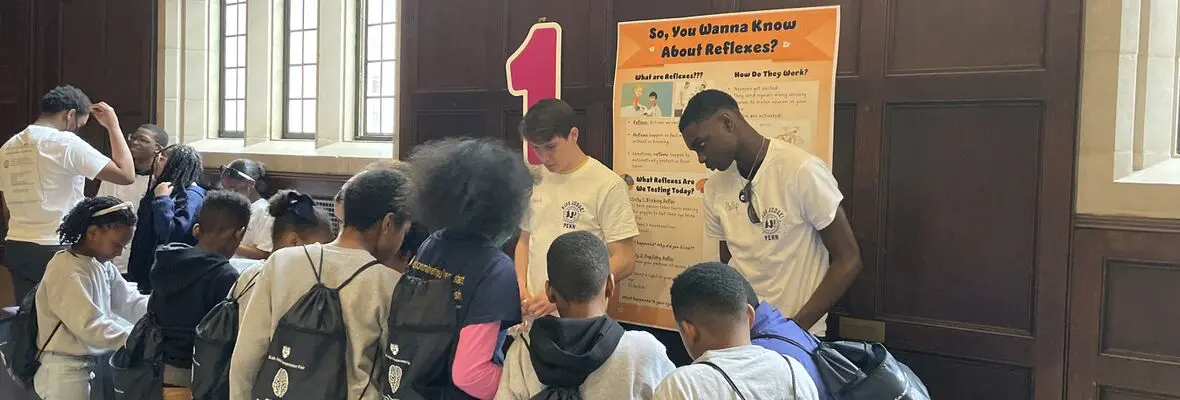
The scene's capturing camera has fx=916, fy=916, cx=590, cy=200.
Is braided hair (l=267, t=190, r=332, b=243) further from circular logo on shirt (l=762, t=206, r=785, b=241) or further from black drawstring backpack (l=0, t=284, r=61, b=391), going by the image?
circular logo on shirt (l=762, t=206, r=785, b=241)

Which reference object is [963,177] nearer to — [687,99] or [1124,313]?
[1124,313]

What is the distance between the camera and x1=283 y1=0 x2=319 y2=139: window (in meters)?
6.15

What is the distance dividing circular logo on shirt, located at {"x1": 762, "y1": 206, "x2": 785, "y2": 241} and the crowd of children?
46 centimetres

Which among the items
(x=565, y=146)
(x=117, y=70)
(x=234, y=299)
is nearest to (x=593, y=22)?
(x=565, y=146)

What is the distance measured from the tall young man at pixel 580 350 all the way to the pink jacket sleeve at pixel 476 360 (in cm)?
8

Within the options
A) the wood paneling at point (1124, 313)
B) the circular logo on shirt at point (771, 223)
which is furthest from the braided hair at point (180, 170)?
the wood paneling at point (1124, 313)

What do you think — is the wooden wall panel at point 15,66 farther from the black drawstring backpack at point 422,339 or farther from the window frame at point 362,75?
the black drawstring backpack at point 422,339

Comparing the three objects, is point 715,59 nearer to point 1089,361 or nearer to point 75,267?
point 1089,361

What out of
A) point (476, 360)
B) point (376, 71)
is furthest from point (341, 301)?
point (376, 71)

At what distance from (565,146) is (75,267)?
5.71 feet

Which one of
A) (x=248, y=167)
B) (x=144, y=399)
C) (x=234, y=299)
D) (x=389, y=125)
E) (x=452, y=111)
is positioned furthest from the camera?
(x=389, y=125)

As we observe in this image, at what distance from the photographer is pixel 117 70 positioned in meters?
6.52

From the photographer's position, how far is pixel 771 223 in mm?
2877

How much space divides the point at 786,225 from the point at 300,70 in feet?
14.3
